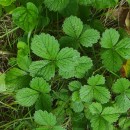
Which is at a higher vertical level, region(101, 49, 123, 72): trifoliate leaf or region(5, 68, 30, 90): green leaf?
region(101, 49, 123, 72): trifoliate leaf

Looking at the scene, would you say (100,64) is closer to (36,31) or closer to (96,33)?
(96,33)

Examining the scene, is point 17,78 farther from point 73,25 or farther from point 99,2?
point 99,2

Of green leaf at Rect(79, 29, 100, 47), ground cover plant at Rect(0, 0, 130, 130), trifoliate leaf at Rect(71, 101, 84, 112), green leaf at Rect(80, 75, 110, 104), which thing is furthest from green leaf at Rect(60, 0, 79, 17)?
trifoliate leaf at Rect(71, 101, 84, 112)

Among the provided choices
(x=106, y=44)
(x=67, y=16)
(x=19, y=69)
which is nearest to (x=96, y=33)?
(x=106, y=44)

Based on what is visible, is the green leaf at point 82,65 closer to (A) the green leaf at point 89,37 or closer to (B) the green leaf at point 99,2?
(A) the green leaf at point 89,37

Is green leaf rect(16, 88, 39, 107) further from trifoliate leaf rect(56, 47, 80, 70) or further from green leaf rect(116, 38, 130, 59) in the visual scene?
green leaf rect(116, 38, 130, 59)

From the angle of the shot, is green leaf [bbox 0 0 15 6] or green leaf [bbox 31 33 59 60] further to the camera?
green leaf [bbox 0 0 15 6]

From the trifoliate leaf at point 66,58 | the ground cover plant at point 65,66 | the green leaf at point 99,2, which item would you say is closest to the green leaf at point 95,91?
the ground cover plant at point 65,66
